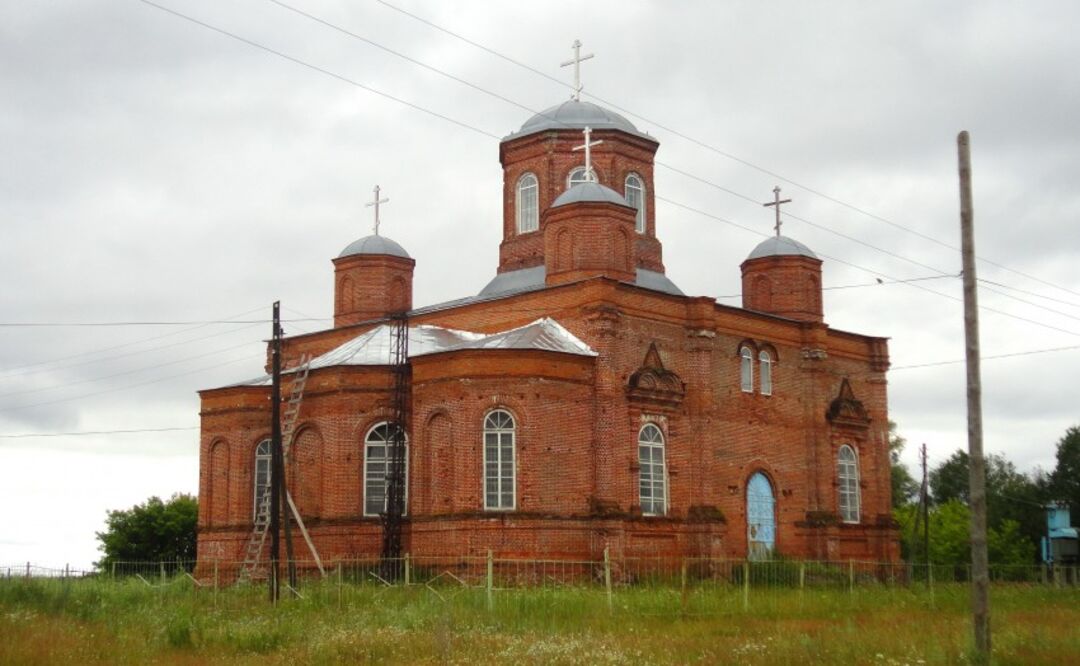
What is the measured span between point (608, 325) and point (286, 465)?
8572mm

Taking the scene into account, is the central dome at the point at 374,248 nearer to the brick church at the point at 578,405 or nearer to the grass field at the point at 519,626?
the brick church at the point at 578,405

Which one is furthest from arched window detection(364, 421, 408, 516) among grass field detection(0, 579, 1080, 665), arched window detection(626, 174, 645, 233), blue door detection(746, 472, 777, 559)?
arched window detection(626, 174, 645, 233)

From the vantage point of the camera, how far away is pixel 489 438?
29328 millimetres

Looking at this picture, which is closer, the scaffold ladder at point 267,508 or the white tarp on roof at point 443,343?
the white tarp on roof at point 443,343

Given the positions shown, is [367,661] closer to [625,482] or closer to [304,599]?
[304,599]

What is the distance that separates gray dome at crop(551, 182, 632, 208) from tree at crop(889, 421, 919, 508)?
38391mm

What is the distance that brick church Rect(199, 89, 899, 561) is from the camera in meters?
29.2

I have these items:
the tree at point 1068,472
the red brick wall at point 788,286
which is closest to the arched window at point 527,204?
the red brick wall at point 788,286

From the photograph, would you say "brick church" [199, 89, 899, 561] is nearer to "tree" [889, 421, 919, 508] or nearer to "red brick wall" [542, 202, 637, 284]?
"red brick wall" [542, 202, 637, 284]

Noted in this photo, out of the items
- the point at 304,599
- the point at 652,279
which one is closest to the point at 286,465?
the point at 304,599

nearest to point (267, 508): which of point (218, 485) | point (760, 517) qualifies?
point (218, 485)

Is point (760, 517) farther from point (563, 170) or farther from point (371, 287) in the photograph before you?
point (371, 287)

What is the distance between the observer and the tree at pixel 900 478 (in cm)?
6694

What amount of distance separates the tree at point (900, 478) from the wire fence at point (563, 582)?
1265 inches
